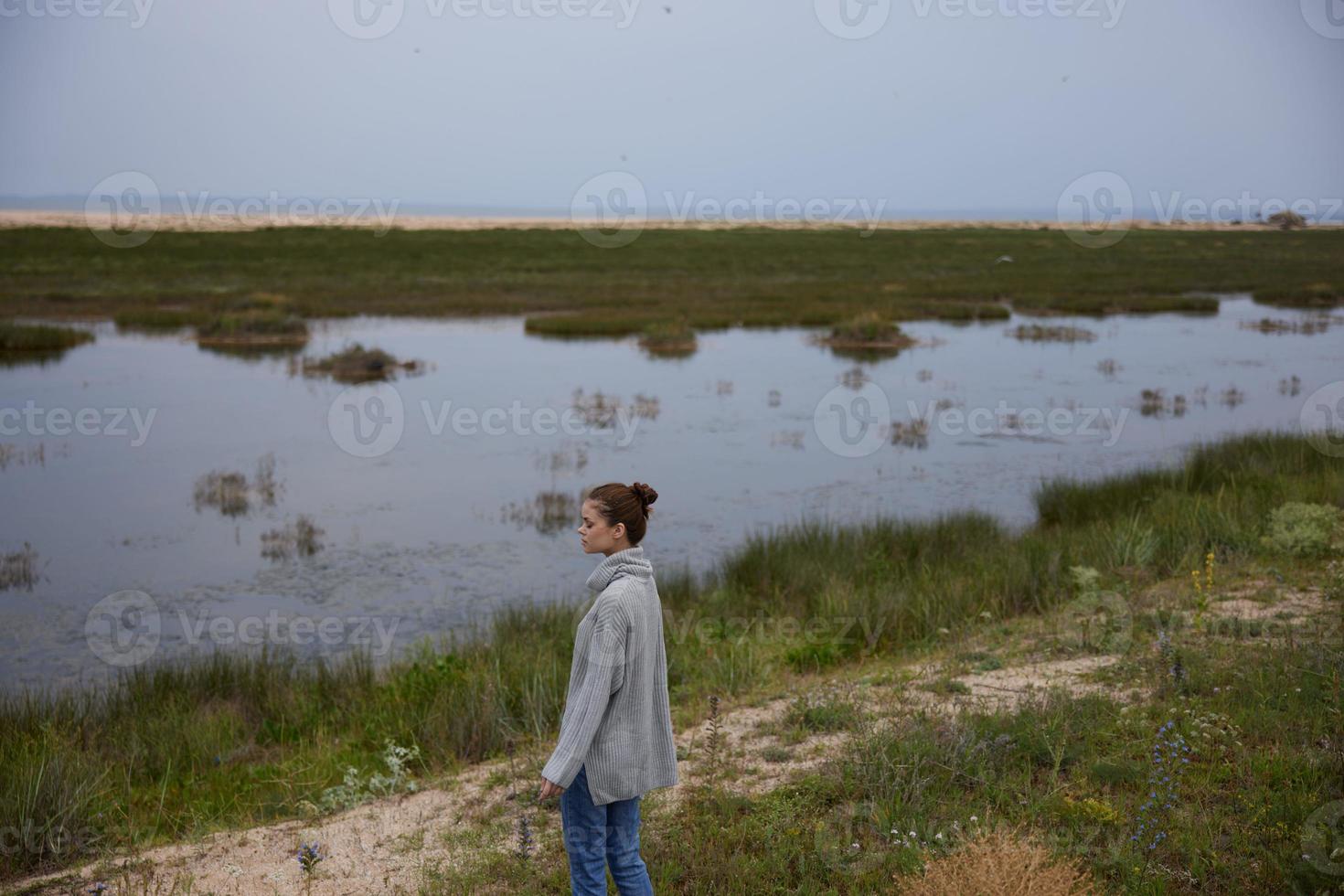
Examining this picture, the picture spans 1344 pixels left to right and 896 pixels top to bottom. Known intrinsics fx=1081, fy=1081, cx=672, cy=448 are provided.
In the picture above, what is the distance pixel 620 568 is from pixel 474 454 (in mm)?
15796

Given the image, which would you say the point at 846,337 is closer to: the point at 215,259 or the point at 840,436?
the point at 840,436

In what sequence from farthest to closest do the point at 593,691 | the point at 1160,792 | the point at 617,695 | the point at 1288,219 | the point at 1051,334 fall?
the point at 1288,219 → the point at 1051,334 → the point at 1160,792 → the point at 617,695 → the point at 593,691

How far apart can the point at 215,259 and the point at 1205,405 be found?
49.9 meters

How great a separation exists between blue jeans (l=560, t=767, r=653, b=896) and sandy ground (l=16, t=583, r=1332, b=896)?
4.37 ft

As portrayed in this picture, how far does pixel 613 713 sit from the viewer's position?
3775 millimetres

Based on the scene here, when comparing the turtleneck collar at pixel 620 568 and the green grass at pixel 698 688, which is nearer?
the turtleneck collar at pixel 620 568

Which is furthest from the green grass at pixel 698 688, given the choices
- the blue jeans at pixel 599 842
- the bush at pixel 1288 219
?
the bush at pixel 1288 219

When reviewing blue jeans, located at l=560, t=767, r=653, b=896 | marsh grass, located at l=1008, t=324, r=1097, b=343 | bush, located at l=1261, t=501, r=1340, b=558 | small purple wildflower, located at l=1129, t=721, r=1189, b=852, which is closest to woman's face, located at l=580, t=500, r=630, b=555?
blue jeans, located at l=560, t=767, r=653, b=896

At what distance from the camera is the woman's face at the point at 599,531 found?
371 centimetres

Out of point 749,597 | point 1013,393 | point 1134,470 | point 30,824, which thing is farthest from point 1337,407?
point 30,824

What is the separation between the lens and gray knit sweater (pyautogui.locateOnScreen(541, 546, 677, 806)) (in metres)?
3.65

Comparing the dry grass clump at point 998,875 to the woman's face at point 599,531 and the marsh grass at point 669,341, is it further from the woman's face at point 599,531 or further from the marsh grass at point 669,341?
the marsh grass at point 669,341

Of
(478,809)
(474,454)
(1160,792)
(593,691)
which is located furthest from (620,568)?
(474,454)

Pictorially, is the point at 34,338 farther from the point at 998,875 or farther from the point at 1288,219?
the point at 1288,219
